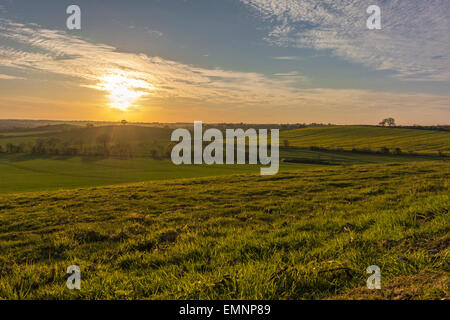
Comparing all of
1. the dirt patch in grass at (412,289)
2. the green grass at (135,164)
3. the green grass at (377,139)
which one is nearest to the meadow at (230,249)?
the dirt patch in grass at (412,289)

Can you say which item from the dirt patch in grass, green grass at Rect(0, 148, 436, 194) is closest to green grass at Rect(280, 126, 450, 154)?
green grass at Rect(0, 148, 436, 194)

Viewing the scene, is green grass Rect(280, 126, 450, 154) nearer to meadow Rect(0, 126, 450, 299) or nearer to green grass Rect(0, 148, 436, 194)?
green grass Rect(0, 148, 436, 194)

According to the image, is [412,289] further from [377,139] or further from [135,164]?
[377,139]

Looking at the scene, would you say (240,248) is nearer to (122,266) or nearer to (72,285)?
(122,266)

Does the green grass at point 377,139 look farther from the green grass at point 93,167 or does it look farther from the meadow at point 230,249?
the meadow at point 230,249

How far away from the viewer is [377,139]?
102 m

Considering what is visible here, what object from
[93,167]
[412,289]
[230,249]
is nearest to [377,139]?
[93,167]

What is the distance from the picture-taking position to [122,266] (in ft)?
15.4

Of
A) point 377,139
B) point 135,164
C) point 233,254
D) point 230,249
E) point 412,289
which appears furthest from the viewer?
point 377,139

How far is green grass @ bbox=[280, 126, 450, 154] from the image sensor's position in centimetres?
8329

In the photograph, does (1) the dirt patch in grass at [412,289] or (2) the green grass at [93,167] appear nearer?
(1) the dirt patch in grass at [412,289]

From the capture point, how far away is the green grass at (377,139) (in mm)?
83294
